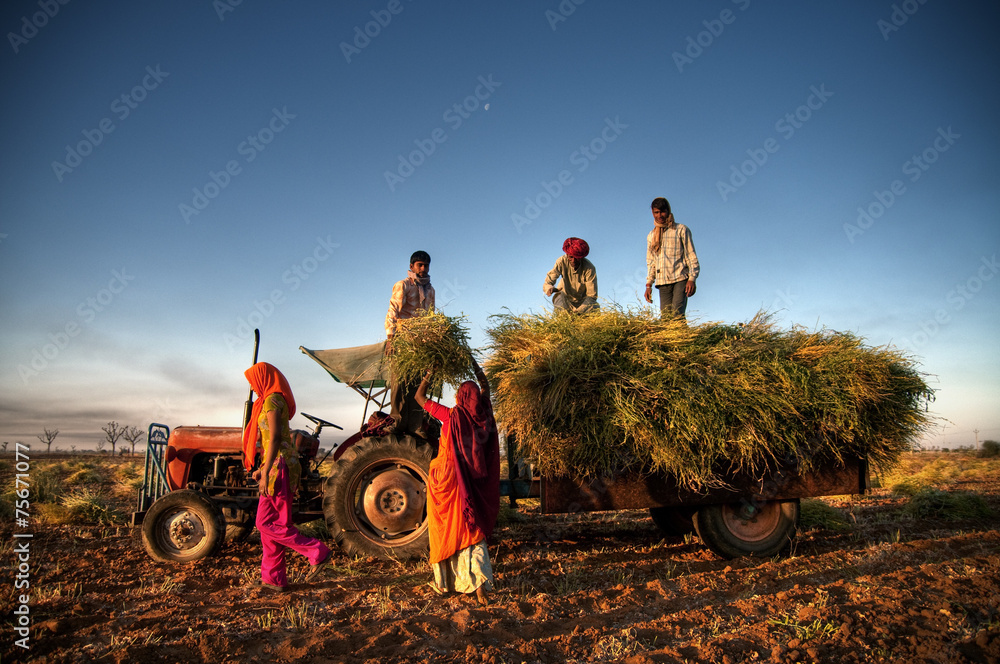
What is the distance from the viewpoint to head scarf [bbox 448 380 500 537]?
3.90 metres

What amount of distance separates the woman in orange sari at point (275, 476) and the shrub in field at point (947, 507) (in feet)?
26.9

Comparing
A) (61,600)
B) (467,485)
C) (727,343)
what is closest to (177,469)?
(61,600)

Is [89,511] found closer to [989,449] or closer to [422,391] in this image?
[422,391]

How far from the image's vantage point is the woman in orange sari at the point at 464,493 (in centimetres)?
383

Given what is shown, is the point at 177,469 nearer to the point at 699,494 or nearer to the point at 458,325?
the point at 458,325

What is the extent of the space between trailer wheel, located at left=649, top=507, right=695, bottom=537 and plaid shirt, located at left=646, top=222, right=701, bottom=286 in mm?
2561

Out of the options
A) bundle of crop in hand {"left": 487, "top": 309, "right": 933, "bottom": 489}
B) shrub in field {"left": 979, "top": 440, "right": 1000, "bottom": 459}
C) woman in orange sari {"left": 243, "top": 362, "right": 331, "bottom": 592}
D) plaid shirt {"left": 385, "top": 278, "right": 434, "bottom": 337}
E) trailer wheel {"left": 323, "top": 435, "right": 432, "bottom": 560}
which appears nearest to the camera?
bundle of crop in hand {"left": 487, "top": 309, "right": 933, "bottom": 489}

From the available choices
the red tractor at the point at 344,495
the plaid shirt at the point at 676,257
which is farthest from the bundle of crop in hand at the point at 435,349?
the plaid shirt at the point at 676,257

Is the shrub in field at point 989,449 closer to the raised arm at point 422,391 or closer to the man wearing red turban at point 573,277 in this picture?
the man wearing red turban at point 573,277

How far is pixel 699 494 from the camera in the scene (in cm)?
438

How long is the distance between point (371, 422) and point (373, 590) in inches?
64.0

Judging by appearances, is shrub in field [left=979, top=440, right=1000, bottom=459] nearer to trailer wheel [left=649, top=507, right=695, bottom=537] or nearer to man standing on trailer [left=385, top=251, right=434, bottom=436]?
trailer wheel [left=649, top=507, right=695, bottom=537]

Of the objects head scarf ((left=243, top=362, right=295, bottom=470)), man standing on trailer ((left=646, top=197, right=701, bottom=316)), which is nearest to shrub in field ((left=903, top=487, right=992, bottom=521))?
man standing on trailer ((left=646, top=197, right=701, bottom=316))

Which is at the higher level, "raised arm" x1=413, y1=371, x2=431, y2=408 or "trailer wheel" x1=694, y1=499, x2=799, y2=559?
"raised arm" x1=413, y1=371, x2=431, y2=408
